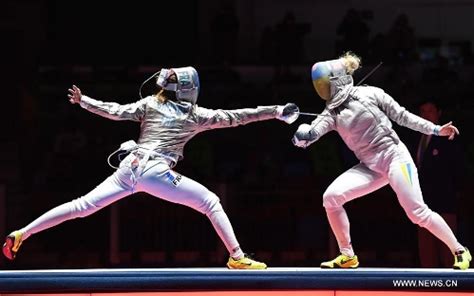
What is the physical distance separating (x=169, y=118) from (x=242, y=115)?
412 millimetres

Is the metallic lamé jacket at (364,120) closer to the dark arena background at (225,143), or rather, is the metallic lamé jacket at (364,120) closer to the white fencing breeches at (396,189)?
the white fencing breeches at (396,189)

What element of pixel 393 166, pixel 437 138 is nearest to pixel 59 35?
pixel 437 138

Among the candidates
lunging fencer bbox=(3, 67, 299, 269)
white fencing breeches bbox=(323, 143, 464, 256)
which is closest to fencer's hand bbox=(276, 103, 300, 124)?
lunging fencer bbox=(3, 67, 299, 269)

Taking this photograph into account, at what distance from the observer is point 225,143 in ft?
29.9

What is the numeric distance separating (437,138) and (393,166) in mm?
1296

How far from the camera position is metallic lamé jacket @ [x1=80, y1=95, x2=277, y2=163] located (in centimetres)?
521

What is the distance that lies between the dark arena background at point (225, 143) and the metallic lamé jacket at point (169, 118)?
73 cm

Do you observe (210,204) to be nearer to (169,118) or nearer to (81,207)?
(169,118)

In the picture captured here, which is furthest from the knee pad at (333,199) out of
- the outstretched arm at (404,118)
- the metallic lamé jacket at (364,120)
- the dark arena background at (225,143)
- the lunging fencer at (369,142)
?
the outstretched arm at (404,118)

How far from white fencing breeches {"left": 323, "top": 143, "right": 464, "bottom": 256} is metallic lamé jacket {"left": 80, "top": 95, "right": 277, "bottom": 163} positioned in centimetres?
59

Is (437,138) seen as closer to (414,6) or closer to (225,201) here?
(225,201)

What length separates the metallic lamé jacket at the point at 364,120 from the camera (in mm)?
5176

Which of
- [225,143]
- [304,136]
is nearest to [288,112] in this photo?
[304,136]

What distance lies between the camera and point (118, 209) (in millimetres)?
7652
